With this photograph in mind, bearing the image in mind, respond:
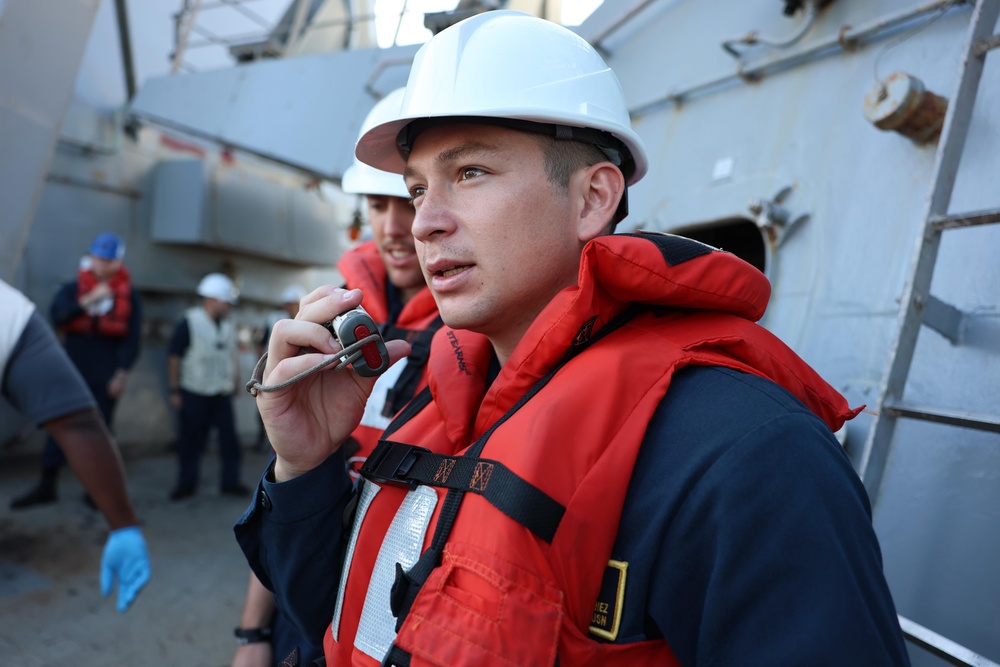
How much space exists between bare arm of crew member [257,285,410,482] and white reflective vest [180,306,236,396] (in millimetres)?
5064

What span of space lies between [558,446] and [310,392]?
566 millimetres

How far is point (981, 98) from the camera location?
1917mm

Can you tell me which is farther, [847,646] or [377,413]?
[377,413]

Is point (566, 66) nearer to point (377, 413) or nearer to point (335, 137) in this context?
point (377, 413)

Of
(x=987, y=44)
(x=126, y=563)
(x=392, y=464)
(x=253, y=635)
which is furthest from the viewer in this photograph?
(x=126, y=563)

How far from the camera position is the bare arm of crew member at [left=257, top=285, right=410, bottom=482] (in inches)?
46.2

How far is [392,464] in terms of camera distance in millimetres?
1161

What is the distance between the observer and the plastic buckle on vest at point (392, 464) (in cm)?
112

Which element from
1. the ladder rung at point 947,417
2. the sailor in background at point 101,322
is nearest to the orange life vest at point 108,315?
the sailor in background at point 101,322

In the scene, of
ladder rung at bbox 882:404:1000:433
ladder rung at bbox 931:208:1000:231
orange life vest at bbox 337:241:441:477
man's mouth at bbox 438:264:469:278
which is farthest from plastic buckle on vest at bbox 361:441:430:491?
ladder rung at bbox 931:208:1000:231

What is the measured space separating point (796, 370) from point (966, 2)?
1.76 metres

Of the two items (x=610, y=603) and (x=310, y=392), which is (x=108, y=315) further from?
(x=610, y=603)

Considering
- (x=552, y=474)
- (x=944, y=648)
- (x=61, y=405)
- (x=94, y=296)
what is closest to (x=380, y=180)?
(x=61, y=405)

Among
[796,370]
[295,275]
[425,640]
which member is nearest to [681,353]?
[796,370]
